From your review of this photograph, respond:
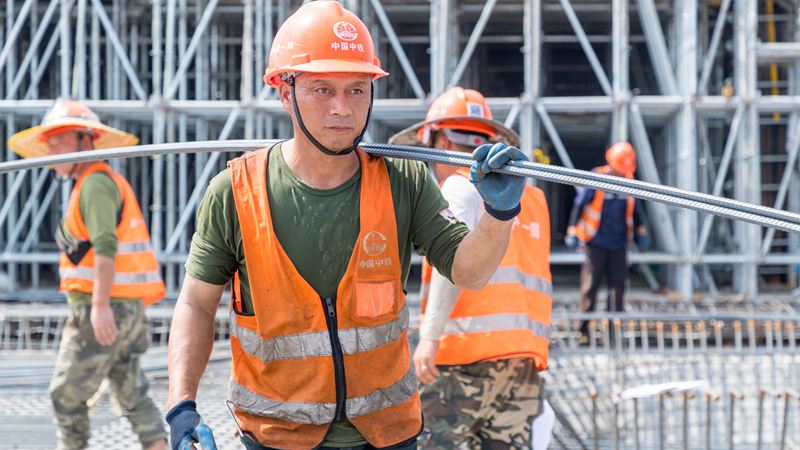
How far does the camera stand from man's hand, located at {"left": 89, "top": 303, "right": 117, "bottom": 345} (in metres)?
3.73

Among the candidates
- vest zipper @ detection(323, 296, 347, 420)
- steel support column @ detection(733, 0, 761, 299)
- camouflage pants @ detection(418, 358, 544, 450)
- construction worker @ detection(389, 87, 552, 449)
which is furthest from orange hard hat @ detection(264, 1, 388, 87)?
steel support column @ detection(733, 0, 761, 299)

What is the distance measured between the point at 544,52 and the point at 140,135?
7.74 metres

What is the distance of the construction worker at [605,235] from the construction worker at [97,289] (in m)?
4.70

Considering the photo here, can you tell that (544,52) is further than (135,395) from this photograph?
Yes

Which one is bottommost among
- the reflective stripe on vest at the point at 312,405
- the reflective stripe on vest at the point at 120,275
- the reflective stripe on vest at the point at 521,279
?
the reflective stripe on vest at the point at 312,405

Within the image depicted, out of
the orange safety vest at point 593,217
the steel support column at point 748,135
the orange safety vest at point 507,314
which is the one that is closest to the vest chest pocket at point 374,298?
the orange safety vest at point 507,314

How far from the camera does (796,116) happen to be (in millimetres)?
9461

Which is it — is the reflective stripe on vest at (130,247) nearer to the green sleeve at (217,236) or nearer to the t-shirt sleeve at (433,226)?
the green sleeve at (217,236)

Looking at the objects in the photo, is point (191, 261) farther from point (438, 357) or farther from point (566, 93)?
→ point (566, 93)

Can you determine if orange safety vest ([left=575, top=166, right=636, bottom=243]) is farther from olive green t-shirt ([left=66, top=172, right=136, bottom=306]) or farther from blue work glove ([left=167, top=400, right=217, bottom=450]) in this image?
blue work glove ([left=167, top=400, right=217, bottom=450])

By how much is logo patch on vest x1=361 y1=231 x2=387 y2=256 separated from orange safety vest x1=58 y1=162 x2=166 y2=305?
95.1 inches

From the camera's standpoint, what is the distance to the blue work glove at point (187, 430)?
1777mm

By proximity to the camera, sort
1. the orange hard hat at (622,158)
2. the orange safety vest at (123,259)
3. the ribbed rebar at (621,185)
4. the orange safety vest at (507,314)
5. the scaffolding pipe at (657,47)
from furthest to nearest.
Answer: the scaffolding pipe at (657,47) < the orange hard hat at (622,158) < the orange safety vest at (123,259) < the orange safety vest at (507,314) < the ribbed rebar at (621,185)

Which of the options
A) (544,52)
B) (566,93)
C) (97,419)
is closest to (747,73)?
(544,52)
